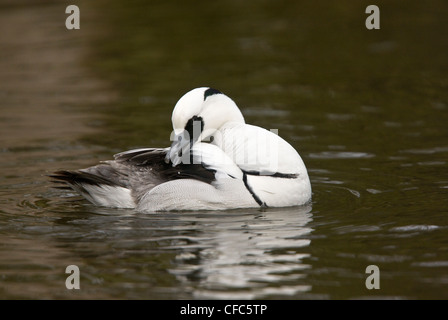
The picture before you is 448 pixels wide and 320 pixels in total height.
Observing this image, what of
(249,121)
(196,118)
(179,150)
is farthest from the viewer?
(249,121)

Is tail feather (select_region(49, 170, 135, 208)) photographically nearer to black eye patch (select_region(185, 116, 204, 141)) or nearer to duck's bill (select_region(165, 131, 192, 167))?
duck's bill (select_region(165, 131, 192, 167))

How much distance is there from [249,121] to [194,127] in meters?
4.18

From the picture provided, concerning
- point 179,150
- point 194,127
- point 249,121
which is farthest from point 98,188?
point 249,121

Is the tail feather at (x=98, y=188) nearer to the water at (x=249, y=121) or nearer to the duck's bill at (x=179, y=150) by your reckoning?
the water at (x=249, y=121)

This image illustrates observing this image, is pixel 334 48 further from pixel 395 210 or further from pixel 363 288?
pixel 363 288

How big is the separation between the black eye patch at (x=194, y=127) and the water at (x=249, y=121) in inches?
32.9

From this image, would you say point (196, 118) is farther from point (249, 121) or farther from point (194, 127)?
point (249, 121)

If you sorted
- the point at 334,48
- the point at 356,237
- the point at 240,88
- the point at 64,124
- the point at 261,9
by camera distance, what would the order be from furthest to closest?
the point at 261,9 → the point at 334,48 → the point at 240,88 → the point at 64,124 → the point at 356,237

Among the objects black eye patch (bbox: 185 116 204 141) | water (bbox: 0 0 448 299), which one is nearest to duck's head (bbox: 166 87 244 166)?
black eye patch (bbox: 185 116 204 141)

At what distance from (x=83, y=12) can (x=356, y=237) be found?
15.8m

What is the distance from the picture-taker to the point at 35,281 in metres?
7.32

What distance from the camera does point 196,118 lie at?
9.14 meters
